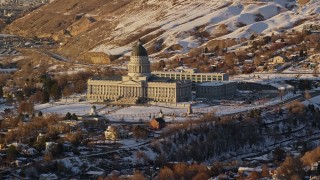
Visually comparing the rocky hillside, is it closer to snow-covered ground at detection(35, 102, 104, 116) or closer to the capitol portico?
the capitol portico

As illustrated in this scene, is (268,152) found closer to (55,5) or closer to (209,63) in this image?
(209,63)

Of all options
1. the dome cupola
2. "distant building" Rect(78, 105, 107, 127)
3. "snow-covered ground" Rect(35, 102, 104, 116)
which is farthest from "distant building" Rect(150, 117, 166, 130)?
the dome cupola

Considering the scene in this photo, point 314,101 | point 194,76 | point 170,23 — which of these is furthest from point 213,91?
point 170,23

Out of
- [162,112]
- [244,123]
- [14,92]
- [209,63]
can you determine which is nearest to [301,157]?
[244,123]

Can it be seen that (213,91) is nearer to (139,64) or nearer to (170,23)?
(139,64)

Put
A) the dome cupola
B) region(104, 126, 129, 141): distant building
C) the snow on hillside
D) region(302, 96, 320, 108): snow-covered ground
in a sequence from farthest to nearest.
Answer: the snow on hillside
the dome cupola
region(302, 96, 320, 108): snow-covered ground
region(104, 126, 129, 141): distant building

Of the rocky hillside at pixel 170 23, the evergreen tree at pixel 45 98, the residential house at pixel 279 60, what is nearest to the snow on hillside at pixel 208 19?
the rocky hillside at pixel 170 23

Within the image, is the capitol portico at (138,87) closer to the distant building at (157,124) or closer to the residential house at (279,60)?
the distant building at (157,124)
